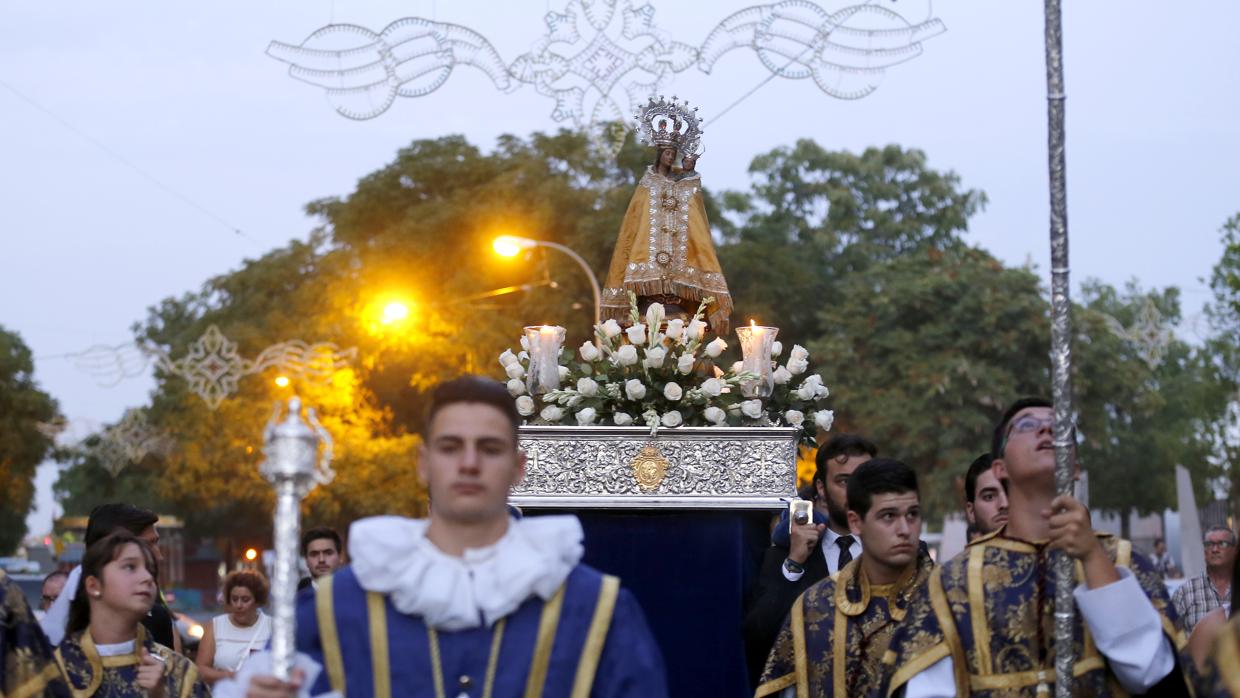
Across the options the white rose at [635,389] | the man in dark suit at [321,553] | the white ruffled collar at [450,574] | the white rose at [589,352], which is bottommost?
the white ruffled collar at [450,574]

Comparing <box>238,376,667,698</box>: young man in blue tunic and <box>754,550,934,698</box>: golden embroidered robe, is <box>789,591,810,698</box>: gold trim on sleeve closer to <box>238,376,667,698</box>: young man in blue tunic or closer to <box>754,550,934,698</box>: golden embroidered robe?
<box>754,550,934,698</box>: golden embroidered robe

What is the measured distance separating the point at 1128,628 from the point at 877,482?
5.98 feet

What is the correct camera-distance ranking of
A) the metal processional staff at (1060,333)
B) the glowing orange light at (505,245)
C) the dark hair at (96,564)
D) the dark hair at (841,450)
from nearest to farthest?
the metal processional staff at (1060,333), the dark hair at (96,564), the dark hair at (841,450), the glowing orange light at (505,245)

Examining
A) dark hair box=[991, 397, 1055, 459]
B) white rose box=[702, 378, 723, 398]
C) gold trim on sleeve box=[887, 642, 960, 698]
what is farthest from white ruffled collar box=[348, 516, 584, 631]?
white rose box=[702, 378, 723, 398]

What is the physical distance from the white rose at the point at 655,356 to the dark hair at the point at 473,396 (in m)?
5.32

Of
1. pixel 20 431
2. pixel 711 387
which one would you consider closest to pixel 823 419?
pixel 711 387

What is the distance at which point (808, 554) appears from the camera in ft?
27.9

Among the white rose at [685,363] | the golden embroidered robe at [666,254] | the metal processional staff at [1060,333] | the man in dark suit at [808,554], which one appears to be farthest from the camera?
the golden embroidered robe at [666,254]

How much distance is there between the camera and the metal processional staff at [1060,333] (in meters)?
5.36

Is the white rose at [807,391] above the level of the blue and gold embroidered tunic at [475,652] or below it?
above

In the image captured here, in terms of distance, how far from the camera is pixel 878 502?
7125 mm

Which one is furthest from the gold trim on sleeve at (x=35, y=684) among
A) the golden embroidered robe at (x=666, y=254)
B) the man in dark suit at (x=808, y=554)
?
the golden embroidered robe at (x=666, y=254)

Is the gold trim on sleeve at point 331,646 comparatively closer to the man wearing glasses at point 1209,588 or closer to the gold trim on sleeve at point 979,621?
the gold trim on sleeve at point 979,621

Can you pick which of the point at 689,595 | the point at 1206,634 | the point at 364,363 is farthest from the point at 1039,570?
the point at 364,363
